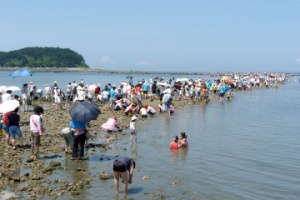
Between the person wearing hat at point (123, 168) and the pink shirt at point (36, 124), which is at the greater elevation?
the pink shirt at point (36, 124)

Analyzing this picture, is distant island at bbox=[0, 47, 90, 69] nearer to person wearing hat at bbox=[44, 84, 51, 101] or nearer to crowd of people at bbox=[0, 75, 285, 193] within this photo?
crowd of people at bbox=[0, 75, 285, 193]

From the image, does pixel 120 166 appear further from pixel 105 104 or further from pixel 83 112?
pixel 105 104

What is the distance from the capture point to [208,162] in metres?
12.8

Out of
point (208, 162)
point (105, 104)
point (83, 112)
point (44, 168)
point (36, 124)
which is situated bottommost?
point (208, 162)

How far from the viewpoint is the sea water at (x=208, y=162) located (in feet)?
32.5

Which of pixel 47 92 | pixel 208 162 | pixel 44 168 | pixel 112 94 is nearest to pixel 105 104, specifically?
pixel 112 94

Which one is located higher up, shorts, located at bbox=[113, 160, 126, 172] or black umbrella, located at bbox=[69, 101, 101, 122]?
black umbrella, located at bbox=[69, 101, 101, 122]

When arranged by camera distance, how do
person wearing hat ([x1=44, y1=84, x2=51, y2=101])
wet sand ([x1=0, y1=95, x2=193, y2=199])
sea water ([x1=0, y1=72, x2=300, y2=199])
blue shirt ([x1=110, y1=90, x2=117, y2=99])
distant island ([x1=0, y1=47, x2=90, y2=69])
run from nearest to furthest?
1. wet sand ([x1=0, y1=95, x2=193, y2=199])
2. sea water ([x1=0, y1=72, x2=300, y2=199])
3. blue shirt ([x1=110, y1=90, x2=117, y2=99])
4. person wearing hat ([x1=44, y1=84, x2=51, y2=101])
5. distant island ([x1=0, y1=47, x2=90, y2=69])

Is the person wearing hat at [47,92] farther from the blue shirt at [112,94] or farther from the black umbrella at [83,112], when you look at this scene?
the black umbrella at [83,112]

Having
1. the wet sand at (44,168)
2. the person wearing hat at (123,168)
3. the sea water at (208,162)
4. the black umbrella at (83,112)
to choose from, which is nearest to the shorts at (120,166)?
the person wearing hat at (123,168)

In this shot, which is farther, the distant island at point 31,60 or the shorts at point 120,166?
the distant island at point 31,60

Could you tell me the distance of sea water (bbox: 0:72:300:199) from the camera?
9898 mm

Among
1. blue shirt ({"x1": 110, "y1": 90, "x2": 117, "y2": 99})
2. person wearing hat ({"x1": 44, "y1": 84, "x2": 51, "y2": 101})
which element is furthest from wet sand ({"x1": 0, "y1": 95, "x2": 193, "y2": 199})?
person wearing hat ({"x1": 44, "y1": 84, "x2": 51, "y2": 101})

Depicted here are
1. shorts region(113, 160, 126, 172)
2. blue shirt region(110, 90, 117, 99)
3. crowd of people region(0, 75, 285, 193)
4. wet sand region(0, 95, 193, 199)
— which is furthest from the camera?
blue shirt region(110, 90, 117, 99)
